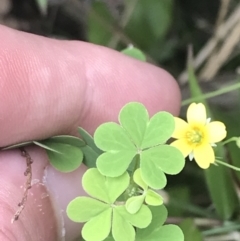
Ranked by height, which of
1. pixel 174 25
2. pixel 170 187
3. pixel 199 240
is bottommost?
pixel 170 187

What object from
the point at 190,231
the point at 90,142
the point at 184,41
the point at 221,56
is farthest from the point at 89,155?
the point at 184,41

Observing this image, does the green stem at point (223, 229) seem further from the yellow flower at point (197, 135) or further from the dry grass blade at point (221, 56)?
the dry grass blade at point (221, 56)

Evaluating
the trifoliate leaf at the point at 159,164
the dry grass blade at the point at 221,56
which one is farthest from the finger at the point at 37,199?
the dry grass blade at the point at 221,56

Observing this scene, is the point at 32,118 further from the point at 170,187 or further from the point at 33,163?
the point at 170,187

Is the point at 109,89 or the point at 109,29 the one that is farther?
the point at 109,29

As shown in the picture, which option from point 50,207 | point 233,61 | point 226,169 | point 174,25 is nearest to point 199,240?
point 226,169

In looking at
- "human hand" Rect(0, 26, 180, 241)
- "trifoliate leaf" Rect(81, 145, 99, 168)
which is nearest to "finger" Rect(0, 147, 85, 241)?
"human hand" Rect(0, 26, 180, 241)
